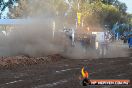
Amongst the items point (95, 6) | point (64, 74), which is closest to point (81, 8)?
point (95, 6)

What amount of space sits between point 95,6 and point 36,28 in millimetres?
39121

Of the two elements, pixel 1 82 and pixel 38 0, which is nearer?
pixel 1 82

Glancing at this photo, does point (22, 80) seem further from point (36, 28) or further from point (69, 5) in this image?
point (69, 5)

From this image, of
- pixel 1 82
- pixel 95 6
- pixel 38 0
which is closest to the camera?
pixel 1 82

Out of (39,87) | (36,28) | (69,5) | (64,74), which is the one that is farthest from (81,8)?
(39,87)

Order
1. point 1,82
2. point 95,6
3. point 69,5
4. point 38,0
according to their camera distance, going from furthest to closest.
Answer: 1. point 95,6
2. point 69,5
3. point 38,0
4. point 1,82

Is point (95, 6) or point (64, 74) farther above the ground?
point (95, 6)

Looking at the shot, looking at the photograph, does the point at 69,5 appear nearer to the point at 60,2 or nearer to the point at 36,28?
the point at 60,2

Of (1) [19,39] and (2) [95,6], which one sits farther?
(2) [95,6]

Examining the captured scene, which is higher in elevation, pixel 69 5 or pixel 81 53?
pixel 69 5

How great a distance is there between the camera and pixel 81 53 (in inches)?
1195

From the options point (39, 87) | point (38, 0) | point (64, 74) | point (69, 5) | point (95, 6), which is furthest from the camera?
point (95, 6)

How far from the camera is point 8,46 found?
32750 mm

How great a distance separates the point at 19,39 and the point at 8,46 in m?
Answer: 1.28
